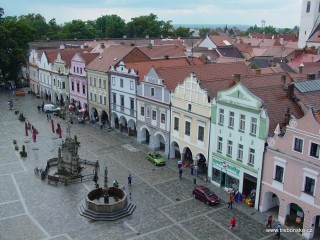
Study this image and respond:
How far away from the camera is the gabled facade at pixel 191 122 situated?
40.7m

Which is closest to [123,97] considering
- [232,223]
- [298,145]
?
[232,223]

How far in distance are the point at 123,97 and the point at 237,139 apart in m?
24.3

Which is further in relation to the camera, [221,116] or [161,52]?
[161,52]

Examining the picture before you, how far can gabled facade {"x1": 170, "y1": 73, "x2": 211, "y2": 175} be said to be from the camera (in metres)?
40.7

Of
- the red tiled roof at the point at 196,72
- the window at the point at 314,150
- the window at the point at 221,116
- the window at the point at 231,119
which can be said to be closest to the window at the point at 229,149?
the window at the point at 231,119

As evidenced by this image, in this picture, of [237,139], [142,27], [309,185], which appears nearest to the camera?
[309,185]

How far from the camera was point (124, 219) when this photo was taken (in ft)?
110

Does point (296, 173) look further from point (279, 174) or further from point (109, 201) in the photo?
point (109, 201)

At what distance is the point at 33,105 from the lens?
7875cm

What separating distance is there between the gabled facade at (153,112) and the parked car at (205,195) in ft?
37.9

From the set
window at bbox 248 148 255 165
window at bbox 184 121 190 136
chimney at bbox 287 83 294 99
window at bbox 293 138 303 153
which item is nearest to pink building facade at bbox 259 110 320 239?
window at bbox 293 138 303 153

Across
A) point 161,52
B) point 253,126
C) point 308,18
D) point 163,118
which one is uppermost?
point 308,18

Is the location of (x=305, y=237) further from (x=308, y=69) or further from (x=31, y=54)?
(x=31, y=54)

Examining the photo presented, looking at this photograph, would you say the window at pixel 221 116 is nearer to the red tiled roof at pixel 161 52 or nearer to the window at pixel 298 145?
the window at pixel 298 145
